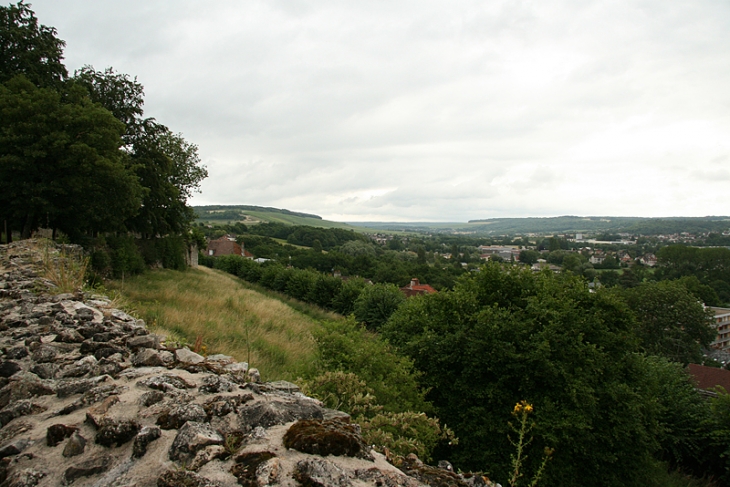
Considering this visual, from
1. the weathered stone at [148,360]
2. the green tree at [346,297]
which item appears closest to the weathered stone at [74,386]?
the weathered stone at [148,360]

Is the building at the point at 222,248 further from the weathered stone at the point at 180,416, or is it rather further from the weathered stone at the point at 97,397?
the weathered stone at the point at 180,416

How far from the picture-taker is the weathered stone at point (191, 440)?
7.04 feet

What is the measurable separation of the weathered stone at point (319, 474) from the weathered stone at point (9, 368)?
114 inches

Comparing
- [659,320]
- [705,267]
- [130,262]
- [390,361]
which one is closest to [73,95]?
[130,262]

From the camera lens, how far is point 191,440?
7.21ft

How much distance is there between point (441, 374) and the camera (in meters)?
10.2

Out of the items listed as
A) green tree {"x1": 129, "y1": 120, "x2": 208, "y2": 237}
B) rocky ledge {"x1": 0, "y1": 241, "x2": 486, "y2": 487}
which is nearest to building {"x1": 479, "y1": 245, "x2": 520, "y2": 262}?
green tree {"x1": 129, "y1": 120, "x2": 208, "y2": 237}

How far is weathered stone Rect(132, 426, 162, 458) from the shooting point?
218 centimetres

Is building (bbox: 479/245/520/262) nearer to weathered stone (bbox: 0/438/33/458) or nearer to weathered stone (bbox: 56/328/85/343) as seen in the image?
weathered stone (bbox: 56/328/85/343)

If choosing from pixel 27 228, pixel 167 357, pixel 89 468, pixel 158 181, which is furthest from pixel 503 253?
pixel 89 468

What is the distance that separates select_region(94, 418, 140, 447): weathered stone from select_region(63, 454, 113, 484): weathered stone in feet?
0.32

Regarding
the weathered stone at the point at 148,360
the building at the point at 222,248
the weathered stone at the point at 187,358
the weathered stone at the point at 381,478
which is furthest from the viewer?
the building at the point at 222,248

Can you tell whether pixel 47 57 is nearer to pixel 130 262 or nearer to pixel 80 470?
pixel 130 262

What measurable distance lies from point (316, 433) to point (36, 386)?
91.7 inches
